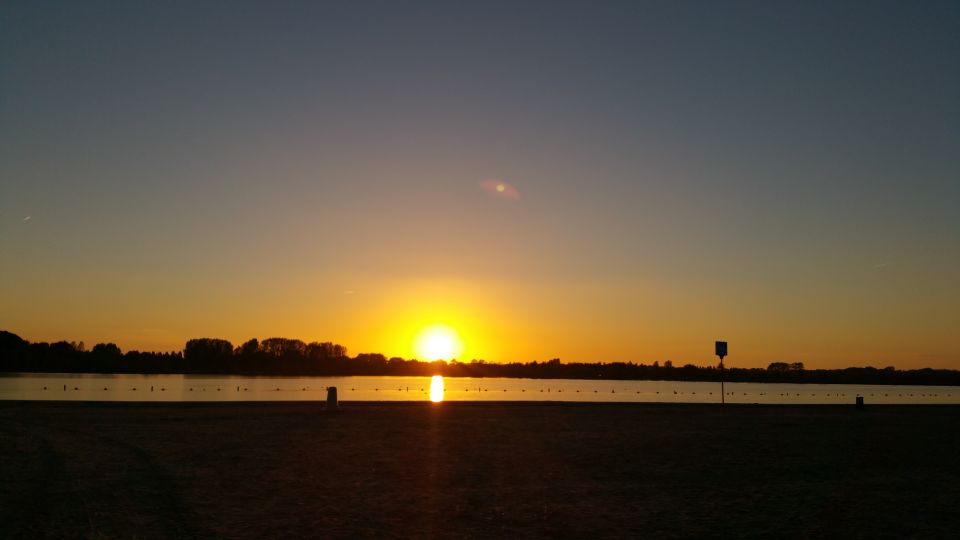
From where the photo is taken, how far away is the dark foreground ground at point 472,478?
1127 centimetres

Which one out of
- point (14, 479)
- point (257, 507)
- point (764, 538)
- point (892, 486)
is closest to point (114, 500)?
point (257, 507)

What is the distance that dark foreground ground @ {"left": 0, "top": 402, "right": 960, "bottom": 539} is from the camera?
11273mm

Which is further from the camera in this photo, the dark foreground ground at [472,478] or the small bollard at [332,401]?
the small bollard at [332,401]

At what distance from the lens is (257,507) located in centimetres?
1248

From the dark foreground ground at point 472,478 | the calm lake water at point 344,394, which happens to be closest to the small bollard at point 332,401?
the dark foreground ground at point 472,478

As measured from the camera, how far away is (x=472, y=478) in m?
15.6

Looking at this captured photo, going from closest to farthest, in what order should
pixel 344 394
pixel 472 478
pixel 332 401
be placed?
pixel 472 478 → pixel 332 401 → pixel 344 394

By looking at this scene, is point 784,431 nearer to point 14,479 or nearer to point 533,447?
point 533,447

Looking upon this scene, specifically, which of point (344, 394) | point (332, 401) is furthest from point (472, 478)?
point (344, 394)

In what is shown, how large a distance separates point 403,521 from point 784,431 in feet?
58.5

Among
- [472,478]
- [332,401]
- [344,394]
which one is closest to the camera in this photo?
[472,478]

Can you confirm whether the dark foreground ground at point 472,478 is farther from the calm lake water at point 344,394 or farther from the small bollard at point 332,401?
the calm lake water at point 344,394

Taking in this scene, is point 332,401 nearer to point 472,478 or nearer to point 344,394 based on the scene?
point 472,478

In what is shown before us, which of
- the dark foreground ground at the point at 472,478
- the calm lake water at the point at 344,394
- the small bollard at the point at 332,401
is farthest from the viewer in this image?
the calm lake water at the point at 344,394
